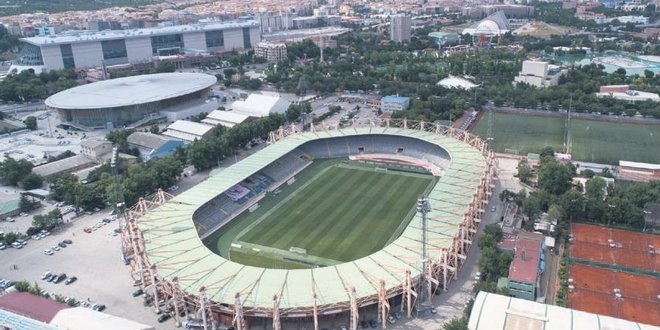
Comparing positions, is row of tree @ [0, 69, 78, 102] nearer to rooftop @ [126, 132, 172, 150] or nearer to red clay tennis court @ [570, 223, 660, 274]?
rooftop @ [126, 132, 172, 150]

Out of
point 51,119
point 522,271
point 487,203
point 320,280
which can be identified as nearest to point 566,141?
point 487,203

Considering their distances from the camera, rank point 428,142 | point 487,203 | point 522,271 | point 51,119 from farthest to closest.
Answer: point 51,119 < point 428,142 < point 487,203 < point 522,271

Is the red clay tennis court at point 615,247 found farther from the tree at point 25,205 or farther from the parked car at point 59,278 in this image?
the tree at point 25,205

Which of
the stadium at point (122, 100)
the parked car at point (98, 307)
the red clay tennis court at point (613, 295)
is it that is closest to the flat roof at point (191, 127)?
the stadium at point (122, 100)

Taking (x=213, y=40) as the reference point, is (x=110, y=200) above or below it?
below

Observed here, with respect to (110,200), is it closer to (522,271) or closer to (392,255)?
(392,255)

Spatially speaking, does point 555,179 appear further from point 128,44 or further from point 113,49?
point 113,49
